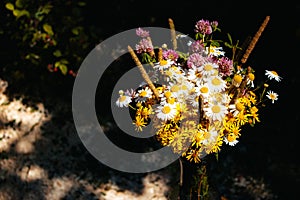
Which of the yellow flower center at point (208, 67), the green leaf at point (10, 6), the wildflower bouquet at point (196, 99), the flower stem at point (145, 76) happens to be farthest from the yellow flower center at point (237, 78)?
the green leaf at point (10, 6)

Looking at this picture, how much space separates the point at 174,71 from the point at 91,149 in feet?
6.55

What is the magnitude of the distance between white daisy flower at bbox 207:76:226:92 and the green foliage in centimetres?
210

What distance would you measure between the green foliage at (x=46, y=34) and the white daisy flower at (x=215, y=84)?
6.89 ft

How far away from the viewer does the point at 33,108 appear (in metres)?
3.95

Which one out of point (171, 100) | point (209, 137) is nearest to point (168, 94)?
point (171, 100)

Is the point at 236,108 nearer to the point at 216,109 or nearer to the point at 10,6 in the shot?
the point at 216,109

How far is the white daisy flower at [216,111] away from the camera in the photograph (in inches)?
70.2

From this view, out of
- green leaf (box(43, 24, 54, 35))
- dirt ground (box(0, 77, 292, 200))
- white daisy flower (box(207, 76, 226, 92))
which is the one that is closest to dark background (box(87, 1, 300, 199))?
dirt ground (box(0, 77, 292, 200))

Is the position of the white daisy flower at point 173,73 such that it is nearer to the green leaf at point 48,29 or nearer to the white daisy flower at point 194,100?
the white daisy flower at point 194,100

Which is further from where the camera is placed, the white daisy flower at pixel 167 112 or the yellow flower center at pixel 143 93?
the yellow flower center at pixel 143 93

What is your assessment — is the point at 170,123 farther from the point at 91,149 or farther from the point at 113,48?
the point at 113,48

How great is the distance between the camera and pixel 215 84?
1791 mm

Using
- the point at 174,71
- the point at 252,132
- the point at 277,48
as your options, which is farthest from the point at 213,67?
the point at 252,132

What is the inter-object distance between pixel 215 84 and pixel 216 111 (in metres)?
0.11
